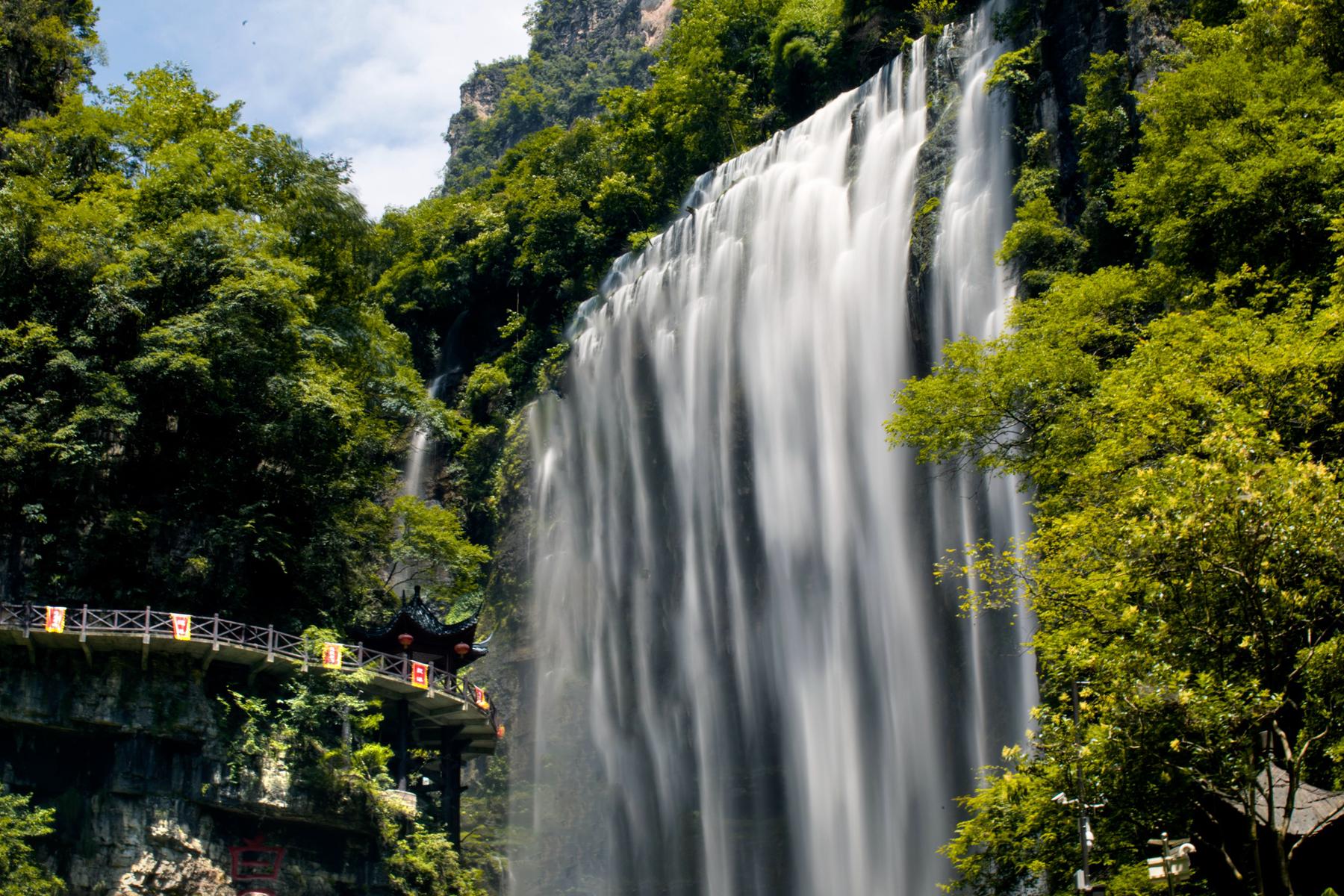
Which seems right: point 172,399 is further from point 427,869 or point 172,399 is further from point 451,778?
point 427,869

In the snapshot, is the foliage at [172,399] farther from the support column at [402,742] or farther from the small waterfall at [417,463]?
the small waterfall at [417,463]

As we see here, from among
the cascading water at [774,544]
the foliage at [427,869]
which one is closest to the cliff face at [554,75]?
the cascading water at [774,544]

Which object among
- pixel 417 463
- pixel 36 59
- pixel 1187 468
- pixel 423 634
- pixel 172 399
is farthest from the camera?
pixel 417 463

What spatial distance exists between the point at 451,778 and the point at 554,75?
231 feet

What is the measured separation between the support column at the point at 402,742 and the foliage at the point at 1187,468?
14597 mm

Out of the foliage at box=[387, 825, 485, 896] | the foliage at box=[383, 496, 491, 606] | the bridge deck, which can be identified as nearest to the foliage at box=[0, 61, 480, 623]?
the foliage at box=[383, 496, 491, 606]

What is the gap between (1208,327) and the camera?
19359mm

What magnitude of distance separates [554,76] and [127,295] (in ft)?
218

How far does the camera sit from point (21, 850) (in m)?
25.1

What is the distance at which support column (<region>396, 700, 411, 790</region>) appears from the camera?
32.6m

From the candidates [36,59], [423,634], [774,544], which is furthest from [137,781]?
[36,59]

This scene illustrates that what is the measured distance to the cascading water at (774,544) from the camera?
32.3 m

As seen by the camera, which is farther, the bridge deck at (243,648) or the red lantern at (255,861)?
the red lantern at (255,861)

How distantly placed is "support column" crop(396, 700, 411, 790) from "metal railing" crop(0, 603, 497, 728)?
42.0 inches
